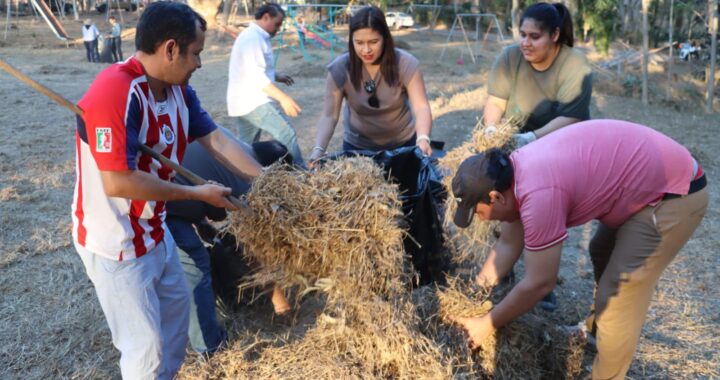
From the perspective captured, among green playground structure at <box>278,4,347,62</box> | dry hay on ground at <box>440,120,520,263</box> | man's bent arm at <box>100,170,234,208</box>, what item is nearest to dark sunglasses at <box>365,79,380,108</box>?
dry hay on ground at <box>440,120,520,263</box>

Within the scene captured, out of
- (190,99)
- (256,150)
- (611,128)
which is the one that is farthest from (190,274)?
(611,128)

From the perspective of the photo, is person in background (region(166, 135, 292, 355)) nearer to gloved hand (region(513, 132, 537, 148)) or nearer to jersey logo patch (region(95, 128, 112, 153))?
jersey logo patch (region(95, 128, 112, 153))

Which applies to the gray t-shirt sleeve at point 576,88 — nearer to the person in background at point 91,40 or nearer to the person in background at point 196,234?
the person in background at point 196,234

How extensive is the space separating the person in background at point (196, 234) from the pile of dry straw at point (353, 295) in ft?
1.21

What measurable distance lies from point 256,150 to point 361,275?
1.08 m

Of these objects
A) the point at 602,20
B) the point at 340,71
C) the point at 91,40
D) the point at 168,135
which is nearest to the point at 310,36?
the point at 91,40

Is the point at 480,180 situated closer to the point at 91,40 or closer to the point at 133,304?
the point at 133,304

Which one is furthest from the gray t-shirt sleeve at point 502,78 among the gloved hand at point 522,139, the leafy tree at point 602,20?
the leafy tree at point 602,20

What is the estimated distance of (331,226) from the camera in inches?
90.4

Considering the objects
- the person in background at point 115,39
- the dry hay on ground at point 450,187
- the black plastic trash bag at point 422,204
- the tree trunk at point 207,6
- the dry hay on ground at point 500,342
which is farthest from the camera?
the tree trunk at point 207,6

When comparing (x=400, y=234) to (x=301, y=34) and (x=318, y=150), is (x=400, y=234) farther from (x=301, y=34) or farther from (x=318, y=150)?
(x=301, y=34)

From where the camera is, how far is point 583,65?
310cm

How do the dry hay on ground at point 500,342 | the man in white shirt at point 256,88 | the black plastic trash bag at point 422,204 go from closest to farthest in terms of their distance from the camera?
the dry hay on ground at point 500,342 → the black plastic trash bag at point 422,204 → the man in white shirt at point 256,88

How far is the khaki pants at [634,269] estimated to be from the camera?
89.6 inches
